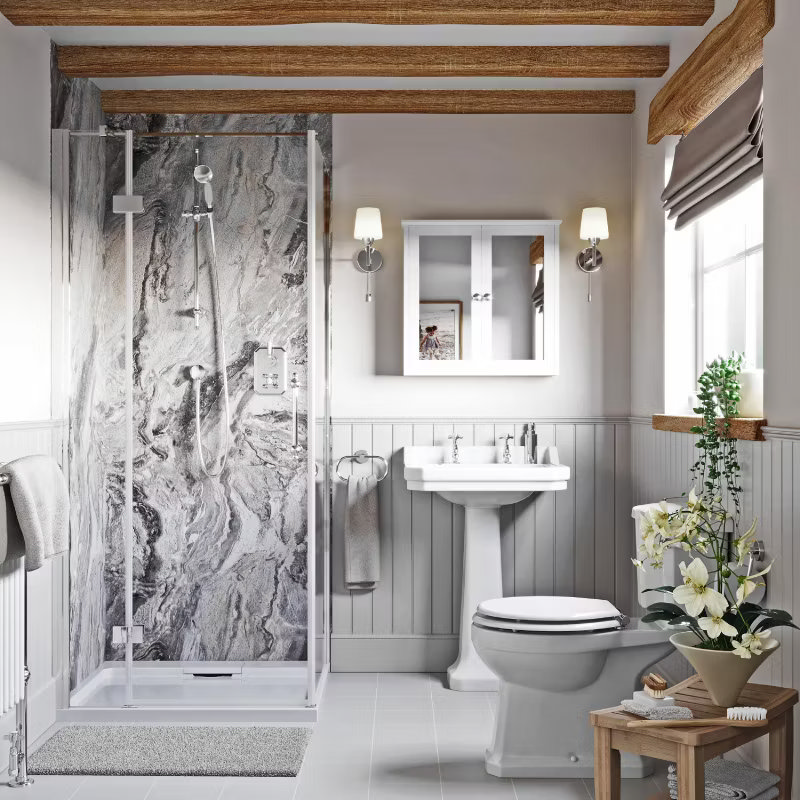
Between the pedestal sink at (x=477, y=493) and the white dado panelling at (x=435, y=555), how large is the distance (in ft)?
0.31

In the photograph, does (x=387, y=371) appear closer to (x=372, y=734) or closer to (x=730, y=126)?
(x=372, y=734)

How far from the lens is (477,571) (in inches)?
149

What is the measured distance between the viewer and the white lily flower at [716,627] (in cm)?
204

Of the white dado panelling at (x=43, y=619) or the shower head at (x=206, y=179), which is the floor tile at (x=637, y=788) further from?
the shower head at (x=206, y=179)

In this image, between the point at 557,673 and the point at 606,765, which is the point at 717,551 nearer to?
the point at 606,765

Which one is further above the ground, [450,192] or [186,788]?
[450,192]

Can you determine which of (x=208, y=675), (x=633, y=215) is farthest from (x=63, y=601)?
(x=633, y=215)

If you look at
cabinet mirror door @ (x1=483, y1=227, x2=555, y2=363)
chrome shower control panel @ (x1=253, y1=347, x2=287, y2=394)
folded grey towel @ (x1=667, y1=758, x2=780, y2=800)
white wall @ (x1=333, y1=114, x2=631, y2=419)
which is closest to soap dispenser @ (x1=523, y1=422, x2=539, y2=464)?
white wall @ (x1=333, y1=114, x2=631, y2=419)

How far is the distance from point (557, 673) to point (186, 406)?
1586 millimetres

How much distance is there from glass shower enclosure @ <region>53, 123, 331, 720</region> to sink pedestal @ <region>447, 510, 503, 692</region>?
71 centimetres

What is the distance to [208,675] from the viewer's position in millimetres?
3393

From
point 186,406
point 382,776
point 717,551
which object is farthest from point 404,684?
point 717,551

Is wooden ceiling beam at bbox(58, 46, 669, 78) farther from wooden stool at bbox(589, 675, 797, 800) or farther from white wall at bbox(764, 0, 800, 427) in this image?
wooden stool at bbox(589, 675, 797, 800)

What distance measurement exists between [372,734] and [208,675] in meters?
0.66
